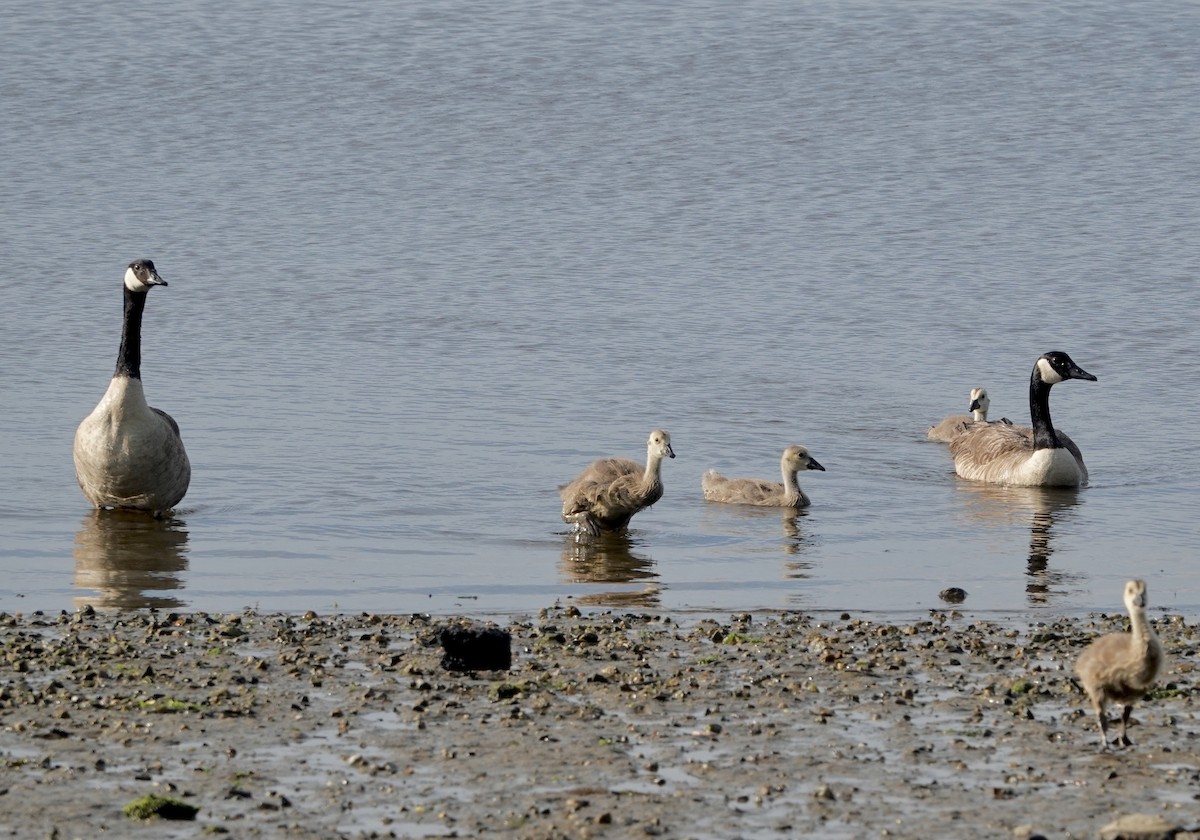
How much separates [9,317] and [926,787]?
637 inches

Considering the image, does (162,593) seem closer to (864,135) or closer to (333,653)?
(333,653)

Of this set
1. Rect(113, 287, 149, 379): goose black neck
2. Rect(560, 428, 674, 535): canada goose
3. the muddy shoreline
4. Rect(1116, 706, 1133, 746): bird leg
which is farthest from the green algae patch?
Rect(113, 287, 149, 379): goose black neck

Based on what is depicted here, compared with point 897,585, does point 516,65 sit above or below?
above

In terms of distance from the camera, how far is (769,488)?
572 inches

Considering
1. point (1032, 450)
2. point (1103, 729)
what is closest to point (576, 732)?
point (1103, 729)

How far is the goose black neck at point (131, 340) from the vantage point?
1390 cm

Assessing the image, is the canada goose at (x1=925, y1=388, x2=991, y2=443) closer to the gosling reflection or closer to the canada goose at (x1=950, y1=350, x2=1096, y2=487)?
the canada goose at (x1=950, y1=350, x2=1096, y2=487)

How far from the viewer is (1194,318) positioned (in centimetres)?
2144

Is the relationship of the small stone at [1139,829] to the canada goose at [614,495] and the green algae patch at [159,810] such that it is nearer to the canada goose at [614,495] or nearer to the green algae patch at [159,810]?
the green algae patch at [159,810]

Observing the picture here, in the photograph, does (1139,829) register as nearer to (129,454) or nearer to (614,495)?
(614,495)

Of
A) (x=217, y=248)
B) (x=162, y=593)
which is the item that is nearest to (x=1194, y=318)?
(x=217, y=248)

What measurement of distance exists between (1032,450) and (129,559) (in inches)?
317

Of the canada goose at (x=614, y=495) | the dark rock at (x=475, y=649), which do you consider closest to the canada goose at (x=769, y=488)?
the canada goose at (x=614, y=495)

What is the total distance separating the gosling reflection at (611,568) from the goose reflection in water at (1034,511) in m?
2.41
